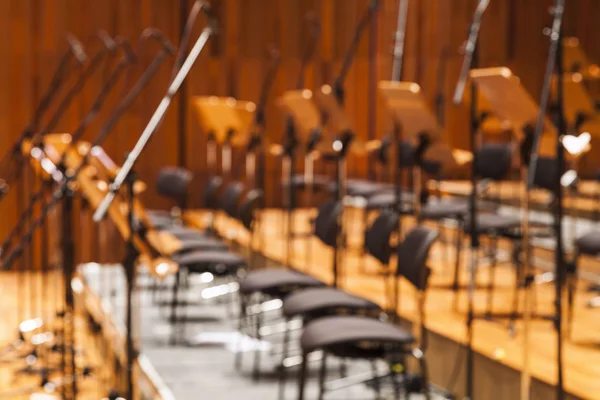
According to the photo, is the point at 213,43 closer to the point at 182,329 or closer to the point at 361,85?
the point at 361,85

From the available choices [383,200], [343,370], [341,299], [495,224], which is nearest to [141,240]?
[341,299]

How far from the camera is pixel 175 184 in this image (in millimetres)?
6906

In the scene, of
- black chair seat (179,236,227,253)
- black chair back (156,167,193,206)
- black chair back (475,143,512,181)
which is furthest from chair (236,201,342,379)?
black chair back (156,167,193,206)

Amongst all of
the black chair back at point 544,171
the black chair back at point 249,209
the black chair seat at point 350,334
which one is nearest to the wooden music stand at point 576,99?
the black chair back at point 544,171

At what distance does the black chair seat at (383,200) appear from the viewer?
607cm

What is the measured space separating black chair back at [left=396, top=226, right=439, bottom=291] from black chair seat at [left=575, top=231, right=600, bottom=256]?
34.7 inches

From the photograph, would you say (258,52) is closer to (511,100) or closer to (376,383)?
(376,383)

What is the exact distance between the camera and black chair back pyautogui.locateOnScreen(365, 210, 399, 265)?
4145 millimetres

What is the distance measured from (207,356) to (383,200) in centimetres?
183

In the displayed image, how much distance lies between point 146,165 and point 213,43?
52.4 inches

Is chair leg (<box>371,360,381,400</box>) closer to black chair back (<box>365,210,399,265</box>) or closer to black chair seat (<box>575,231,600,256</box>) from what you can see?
black chair back (<box>365,210,399,265</box>)

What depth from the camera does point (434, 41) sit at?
9.46 m

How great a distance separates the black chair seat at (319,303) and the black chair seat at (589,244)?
0.99 m

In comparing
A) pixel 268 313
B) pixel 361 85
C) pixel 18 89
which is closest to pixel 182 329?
pixel 268 313
